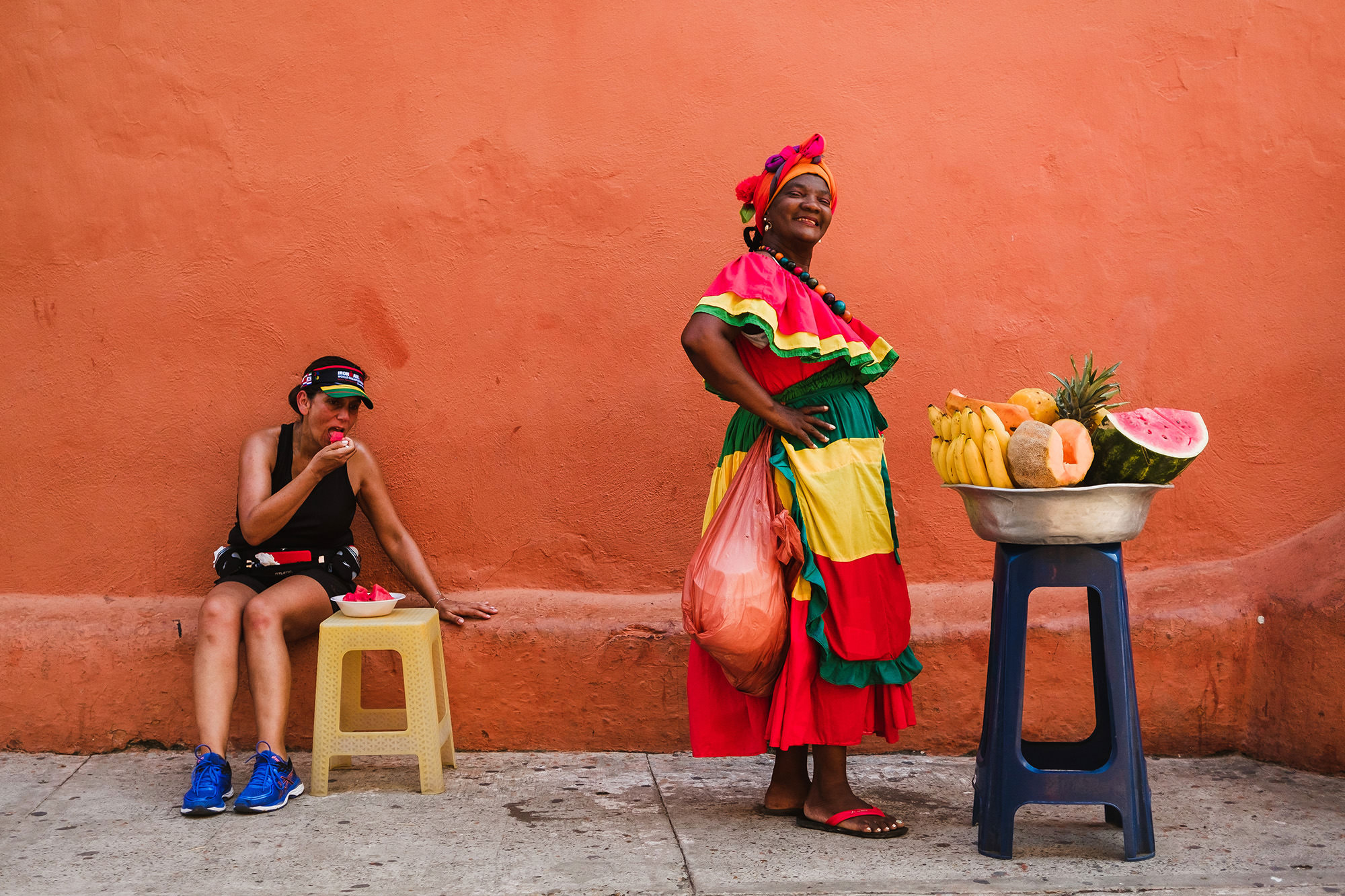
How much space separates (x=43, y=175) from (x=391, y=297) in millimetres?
1324

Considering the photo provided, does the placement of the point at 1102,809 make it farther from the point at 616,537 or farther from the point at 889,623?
the point at 616,537

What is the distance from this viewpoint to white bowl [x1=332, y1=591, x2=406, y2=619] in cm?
350

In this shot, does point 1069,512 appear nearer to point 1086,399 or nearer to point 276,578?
point 1086,399

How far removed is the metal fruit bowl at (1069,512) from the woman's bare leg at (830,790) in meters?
0.86

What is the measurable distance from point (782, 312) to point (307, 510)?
1806 millimetres

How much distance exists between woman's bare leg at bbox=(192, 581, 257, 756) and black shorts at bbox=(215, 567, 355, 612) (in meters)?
0.14

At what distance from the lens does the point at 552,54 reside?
3979 millimetres

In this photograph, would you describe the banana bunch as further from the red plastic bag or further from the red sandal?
the red sandal

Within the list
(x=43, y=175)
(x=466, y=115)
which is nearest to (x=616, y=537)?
(x=466, y=115)

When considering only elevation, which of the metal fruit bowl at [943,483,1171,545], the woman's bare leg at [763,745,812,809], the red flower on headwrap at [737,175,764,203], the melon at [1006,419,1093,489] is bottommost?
the woman's bare leg at [763,745,812,809]

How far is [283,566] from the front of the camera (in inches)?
148

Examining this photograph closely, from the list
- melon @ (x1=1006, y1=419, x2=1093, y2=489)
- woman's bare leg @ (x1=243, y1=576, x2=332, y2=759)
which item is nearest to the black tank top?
woman's bare leg @ (x1=243, y1=576, x2=332, y2=759)

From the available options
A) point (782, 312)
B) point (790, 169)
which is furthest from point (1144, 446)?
point (790, 169)

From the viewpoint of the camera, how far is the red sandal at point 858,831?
10.3 feet
